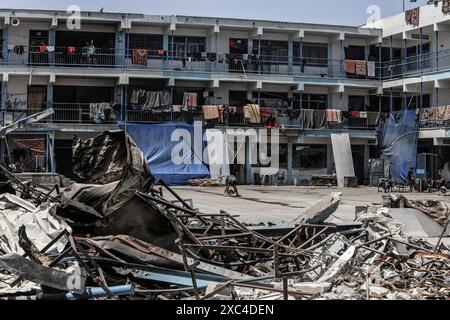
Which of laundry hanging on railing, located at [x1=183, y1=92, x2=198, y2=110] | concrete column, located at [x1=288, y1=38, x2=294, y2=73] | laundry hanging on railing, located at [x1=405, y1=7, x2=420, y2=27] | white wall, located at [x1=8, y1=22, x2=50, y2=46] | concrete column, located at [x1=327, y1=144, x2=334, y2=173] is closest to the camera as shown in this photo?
white wall, located at [x1=8, y1=22, x2=50, y2=46]

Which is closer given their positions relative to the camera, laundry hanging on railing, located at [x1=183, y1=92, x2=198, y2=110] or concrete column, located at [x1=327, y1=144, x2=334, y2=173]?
laundry hanging on railing, located at [x1=183, y1=92, x2=198, y2=110]

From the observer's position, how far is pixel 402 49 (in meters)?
39.3

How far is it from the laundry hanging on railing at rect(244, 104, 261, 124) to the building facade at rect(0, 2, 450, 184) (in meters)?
0.33

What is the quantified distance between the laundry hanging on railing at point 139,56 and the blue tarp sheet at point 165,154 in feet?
13.4

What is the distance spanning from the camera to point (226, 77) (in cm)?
3525

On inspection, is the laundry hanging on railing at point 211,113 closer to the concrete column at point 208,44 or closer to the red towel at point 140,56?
the concrete column at point 208,44

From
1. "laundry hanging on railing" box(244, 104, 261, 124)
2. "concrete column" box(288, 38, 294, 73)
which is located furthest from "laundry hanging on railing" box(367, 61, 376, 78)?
"laundry hanging on railing" box(244, 104, 261, 124)

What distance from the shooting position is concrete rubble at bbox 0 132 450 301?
5820 millimetres

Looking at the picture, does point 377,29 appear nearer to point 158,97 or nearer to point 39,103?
point 158,97

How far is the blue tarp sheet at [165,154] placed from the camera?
32938mm

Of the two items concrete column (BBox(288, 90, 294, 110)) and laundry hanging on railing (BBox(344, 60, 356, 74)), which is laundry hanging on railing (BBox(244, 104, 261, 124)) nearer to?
concrete column (BBox(288, 90, 294, 110))

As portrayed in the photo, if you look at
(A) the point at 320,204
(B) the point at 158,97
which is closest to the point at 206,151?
(B) the point at 158,97
